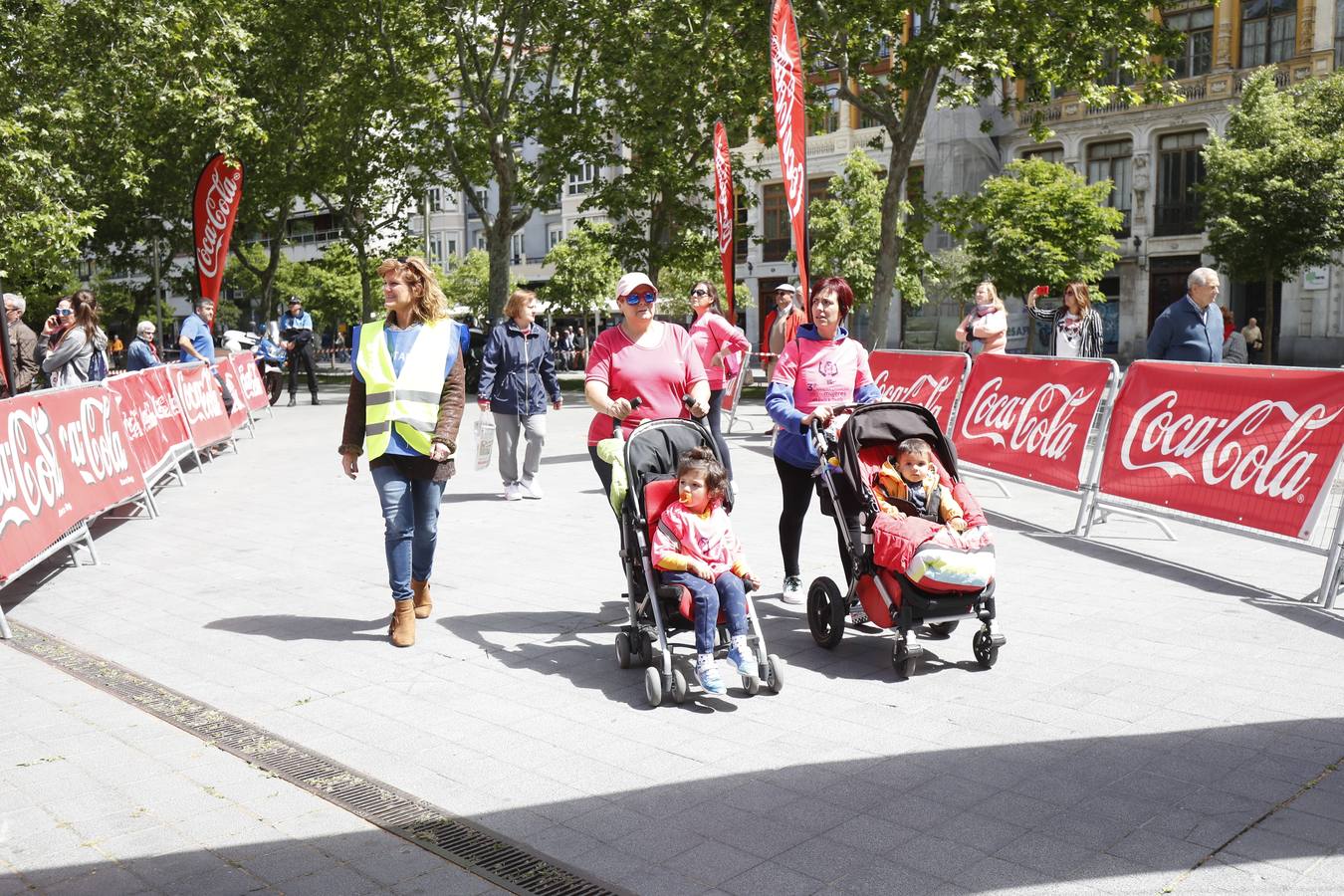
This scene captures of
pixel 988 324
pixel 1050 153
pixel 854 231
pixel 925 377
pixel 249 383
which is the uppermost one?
pixel 1050 153

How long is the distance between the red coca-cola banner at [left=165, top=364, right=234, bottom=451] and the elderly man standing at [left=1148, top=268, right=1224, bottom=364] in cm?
992

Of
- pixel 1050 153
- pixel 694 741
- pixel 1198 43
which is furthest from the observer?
pixel 1050 153

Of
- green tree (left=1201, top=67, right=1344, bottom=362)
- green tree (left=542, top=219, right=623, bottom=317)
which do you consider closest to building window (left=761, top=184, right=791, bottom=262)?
green tree (left=542, top=219, right=623, bottom=317)

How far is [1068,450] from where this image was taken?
10.0 metres

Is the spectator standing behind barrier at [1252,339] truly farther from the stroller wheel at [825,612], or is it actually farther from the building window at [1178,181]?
the stroller wheel at [825,612]

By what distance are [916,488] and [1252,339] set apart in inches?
1154

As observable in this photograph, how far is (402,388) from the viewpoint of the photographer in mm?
6633

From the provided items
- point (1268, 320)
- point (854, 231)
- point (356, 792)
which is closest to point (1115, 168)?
point (854, 231)

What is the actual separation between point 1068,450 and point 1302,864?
21.2ft

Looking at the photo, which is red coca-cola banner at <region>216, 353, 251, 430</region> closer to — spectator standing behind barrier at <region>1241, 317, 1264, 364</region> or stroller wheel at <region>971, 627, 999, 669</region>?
stroller wheel at <region>971, 627, 999, 669</region>

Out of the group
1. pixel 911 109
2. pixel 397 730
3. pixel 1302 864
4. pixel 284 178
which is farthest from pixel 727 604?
→ pixel 284 178

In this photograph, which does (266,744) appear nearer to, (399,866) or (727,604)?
(399,866)

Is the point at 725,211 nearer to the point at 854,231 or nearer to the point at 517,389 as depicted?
the point at 517,389

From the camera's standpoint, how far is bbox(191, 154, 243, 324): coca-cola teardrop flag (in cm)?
1861
